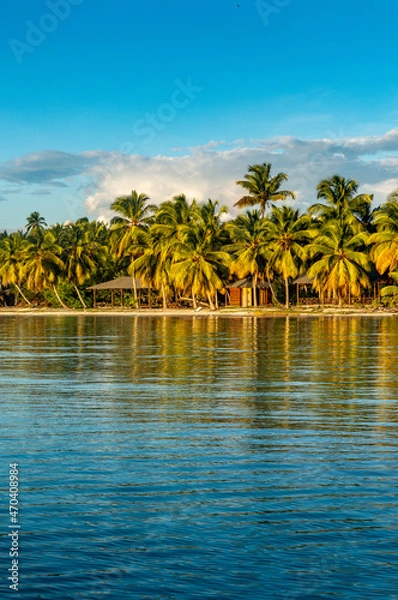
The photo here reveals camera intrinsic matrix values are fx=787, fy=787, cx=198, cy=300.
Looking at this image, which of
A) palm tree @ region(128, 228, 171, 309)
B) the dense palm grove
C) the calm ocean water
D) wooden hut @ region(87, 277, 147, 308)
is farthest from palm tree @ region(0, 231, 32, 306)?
the calm ocean water

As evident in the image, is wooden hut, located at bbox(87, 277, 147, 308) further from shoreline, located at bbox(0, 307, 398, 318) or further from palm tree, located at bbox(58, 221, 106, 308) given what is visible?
shoreline, located at bbox(0, 307, 398, 318)

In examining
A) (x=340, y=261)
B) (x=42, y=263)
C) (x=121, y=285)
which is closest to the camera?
(x=340, y=261)

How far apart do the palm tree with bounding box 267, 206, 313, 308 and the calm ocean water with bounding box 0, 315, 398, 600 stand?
1842 inches

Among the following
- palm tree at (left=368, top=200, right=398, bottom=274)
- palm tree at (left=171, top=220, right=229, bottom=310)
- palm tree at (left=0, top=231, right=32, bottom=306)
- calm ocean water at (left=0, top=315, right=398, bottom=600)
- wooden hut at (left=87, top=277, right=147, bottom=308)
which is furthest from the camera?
palm tree at (left=0, top=231, right=32, bottom=306)

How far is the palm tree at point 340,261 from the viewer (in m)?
63.3

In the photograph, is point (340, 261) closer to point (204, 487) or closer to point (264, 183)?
point (264, 183)

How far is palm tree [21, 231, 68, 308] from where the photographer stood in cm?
8156

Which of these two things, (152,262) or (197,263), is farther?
(152,262)

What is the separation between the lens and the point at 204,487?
9.07m

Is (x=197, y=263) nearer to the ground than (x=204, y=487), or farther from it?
farther from it

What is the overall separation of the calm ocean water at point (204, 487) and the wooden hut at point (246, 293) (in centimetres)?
5665

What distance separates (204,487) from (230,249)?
61290mm

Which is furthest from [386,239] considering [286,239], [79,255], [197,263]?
[79,255]

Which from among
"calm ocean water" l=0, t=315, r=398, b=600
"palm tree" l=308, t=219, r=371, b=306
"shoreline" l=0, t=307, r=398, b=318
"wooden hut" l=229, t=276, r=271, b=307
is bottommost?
"calm ocean water" l=0, t=315, r=398, b=600
